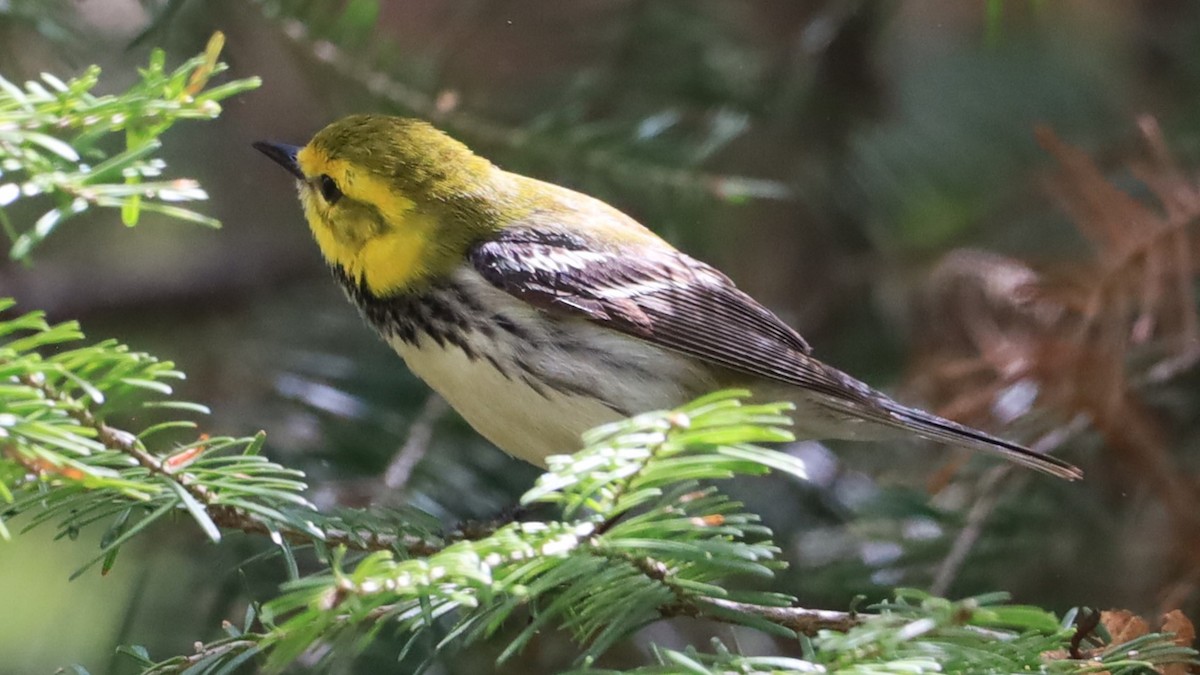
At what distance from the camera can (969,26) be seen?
289 cm

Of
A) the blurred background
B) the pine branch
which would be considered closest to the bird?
the blurred background

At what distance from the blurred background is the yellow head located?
14 centimetres

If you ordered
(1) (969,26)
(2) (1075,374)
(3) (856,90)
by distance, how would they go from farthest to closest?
(1) (969,26) < (3) (856,90) < (2) (1075,374)

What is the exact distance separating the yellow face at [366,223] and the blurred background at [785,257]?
0.63 ft

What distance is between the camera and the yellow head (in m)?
1.59

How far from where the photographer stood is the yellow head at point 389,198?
1591mm

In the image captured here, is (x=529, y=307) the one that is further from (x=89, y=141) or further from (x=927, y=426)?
(x=89, y=141)

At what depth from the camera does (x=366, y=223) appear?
163cm

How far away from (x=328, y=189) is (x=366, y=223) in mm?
80

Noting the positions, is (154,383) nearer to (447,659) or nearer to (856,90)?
(447,659)

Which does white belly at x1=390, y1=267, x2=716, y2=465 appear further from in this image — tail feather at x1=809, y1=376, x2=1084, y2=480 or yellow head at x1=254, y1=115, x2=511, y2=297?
tail feather at x1=809, y1=376, x2=1084, y2=480

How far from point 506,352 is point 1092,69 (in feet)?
5.50

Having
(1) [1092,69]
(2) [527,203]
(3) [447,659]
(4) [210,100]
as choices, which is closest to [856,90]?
(1) [1092,69]

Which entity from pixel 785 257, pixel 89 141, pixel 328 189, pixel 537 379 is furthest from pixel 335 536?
pixel 785 257
